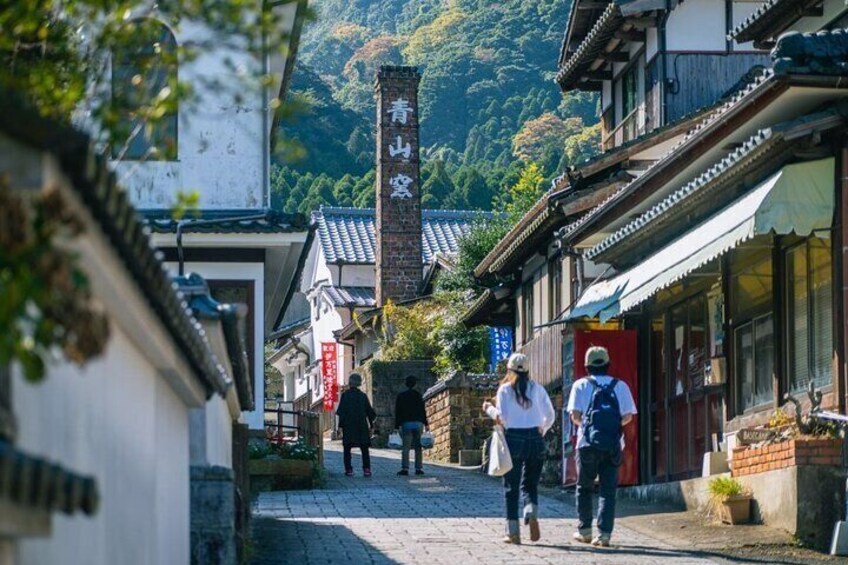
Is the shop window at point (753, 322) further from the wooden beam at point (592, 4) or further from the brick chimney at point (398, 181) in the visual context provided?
the brick chimney at point (398, 181)

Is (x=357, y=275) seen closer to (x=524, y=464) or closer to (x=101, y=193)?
(x=524, y=464)

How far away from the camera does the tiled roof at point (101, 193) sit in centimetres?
481

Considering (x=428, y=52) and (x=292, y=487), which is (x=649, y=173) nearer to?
(x=292, y=487)

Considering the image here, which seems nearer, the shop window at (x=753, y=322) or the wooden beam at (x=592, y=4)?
the shop window at (x=753, y=322)

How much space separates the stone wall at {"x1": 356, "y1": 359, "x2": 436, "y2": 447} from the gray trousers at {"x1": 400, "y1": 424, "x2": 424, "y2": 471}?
1398 cm

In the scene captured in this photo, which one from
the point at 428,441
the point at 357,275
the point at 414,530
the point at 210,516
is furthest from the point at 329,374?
the point at 210,516

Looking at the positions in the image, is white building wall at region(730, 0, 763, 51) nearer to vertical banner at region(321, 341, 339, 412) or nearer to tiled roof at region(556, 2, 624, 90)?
tiled roof at region(556, 2, 624, 90)

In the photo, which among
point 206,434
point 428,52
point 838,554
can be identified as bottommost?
point 838,554

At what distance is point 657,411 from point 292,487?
5436 mm

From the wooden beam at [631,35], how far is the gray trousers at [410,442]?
7.51 m

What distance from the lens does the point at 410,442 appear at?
98.4 feet

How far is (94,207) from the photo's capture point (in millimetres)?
5469

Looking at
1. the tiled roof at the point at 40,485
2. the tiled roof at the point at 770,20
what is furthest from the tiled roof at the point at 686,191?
the tiled roof at the point at 40,485

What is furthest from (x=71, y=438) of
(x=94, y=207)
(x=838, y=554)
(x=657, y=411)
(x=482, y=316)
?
(x=482, y=316)
